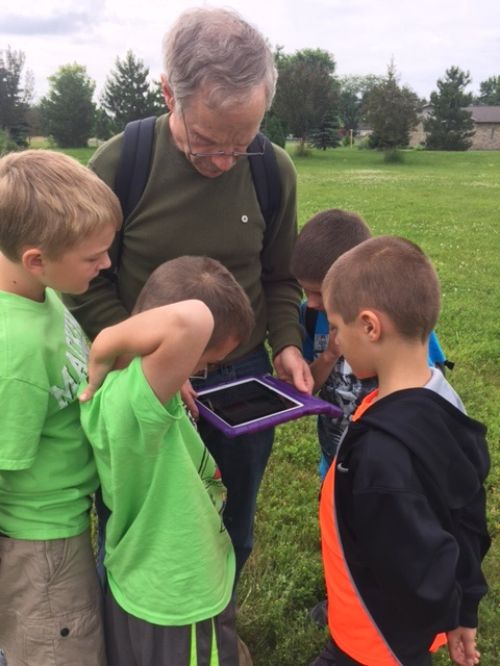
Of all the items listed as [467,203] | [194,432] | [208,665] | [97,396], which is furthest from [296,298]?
[467,203]

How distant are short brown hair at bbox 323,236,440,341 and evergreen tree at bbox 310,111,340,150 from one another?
4777cm

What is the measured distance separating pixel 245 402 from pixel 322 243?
0.69m

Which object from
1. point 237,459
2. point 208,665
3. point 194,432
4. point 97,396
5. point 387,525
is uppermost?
point 97,396

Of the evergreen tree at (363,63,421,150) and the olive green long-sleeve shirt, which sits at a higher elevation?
the evergreen tree at (363,63,421,150)

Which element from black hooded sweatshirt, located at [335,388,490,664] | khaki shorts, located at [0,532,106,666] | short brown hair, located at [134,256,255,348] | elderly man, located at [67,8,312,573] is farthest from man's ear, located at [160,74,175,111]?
khaki shorts, located at [0,532,106,666]

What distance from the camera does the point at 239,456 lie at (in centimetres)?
244

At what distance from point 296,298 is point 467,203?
1489 cm

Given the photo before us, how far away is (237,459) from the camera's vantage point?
2.45m

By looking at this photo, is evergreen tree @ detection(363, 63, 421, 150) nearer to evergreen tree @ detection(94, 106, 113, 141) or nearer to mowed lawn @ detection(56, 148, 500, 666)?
evergreen tree @ detection(94, 106, 113, 141)

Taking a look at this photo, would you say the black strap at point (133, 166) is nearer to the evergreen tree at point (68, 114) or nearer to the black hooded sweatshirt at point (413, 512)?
the black hooded sweatshirt at point (413, 512)

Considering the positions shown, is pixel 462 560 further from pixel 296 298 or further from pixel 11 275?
pixel 11 275

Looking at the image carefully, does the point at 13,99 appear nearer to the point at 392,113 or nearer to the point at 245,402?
the point at 392,113

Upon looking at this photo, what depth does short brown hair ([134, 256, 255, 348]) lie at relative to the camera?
168cm

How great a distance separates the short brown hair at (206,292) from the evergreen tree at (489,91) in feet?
366
